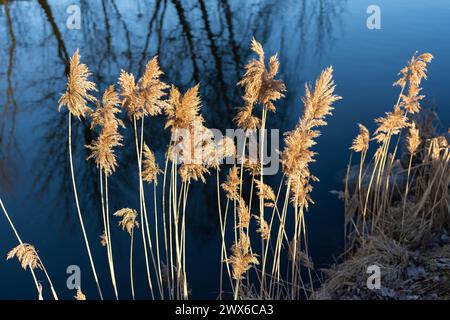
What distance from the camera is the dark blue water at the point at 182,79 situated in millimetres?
4848

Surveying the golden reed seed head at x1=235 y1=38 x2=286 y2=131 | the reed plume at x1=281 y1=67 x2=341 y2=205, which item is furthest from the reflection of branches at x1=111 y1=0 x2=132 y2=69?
the reed plume at x1=281 y1=67 x2=341 y2=205

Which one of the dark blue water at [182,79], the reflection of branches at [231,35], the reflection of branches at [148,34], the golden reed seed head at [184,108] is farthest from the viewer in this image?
the reflection of branches at [231,35]

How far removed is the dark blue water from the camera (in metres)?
4.85

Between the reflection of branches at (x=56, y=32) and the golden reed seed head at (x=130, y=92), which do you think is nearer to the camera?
the golden reed seed head at (x=130, y=92)

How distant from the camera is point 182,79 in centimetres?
795

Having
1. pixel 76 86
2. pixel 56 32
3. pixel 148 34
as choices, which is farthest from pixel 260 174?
pixel 56 32

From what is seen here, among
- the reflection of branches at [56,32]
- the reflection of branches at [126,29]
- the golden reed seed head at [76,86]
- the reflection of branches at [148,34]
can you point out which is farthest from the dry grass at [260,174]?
the reflection of branches at [56,32]

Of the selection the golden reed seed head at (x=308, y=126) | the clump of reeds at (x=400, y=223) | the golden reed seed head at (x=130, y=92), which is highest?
the golden reed seed head at (x=130, y=92)

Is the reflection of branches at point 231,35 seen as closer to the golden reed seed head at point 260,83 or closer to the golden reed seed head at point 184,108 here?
the golden reed seed head at point 260,83

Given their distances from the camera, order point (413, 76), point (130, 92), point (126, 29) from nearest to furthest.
A: point (130, 92), point (413, 76), point (126, 29)

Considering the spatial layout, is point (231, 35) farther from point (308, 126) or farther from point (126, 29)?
point (308, 126)

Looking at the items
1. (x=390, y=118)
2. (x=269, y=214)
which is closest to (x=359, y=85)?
(x=269, y=214)

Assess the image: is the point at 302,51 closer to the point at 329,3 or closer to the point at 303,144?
the point at 329,3

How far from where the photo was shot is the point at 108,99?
288 cm
